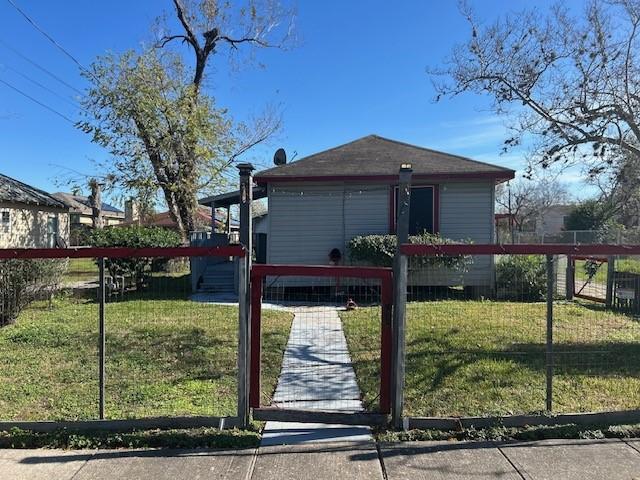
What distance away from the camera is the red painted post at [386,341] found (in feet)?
13.5

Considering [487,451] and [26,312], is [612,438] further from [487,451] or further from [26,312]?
[26,312]

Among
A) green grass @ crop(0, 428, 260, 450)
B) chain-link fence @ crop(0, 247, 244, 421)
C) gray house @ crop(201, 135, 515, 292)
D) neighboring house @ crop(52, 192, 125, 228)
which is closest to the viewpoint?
green grass @ crop(0, 428, 260, 450)

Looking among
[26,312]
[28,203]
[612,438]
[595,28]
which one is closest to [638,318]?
[595,28]

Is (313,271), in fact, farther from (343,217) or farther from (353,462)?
(343,217)

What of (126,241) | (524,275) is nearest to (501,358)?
(524,275)

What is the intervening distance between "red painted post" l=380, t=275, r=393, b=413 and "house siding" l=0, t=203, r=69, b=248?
19.9 m

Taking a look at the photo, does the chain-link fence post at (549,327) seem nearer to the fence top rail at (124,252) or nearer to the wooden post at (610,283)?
the fence top rail at (124,252)

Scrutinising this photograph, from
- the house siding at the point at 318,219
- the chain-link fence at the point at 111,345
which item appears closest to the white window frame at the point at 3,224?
the chain-link fence at the point at 111,345

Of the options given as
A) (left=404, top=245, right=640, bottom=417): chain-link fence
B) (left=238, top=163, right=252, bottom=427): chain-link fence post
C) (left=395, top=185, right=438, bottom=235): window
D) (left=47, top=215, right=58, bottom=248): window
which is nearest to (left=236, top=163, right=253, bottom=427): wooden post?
(left=238, top=163, right=252, bottom=427): chain-link fence post

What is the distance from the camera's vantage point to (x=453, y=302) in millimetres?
9383

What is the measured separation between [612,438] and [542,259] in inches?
350

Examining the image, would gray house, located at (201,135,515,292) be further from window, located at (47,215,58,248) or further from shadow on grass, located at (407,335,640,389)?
window, located at (47,215,58,248)

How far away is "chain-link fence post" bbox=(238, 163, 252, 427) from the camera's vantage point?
4047 mm

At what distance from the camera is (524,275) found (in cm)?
1134
